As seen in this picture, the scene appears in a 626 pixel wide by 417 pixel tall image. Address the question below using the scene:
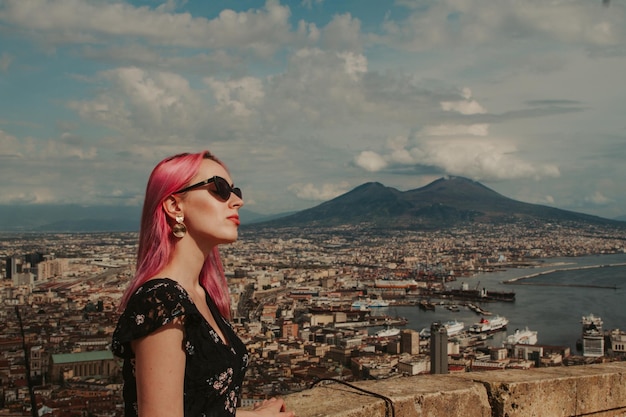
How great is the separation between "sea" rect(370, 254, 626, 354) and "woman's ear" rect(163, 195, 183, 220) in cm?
1770

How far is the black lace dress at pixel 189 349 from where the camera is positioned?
832 millimetres

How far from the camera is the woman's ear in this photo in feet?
3.16

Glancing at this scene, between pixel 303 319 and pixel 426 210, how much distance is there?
73.9m

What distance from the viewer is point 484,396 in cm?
168

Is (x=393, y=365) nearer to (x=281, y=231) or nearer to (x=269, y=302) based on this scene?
(x=269, y=302)

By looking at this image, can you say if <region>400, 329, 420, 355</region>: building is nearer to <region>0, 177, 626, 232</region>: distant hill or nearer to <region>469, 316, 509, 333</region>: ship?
<region>469, 316, 509, 333</region>: ship

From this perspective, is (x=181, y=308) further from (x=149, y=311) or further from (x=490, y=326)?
(x=490, y=326)

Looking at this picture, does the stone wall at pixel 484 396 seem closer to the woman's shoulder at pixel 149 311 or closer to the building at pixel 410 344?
the woman's shoulder at pixel 149 311

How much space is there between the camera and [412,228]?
86.2 meters

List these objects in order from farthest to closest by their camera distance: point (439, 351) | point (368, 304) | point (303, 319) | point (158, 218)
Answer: point (368, 304) → point (303, 319) → point (439, 351) → point (158, 218)

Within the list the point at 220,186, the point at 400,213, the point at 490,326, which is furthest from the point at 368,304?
the point at 400,213

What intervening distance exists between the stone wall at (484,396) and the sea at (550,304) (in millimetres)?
16383

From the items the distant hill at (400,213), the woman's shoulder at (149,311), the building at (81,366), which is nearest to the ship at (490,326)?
the building at (81,366)

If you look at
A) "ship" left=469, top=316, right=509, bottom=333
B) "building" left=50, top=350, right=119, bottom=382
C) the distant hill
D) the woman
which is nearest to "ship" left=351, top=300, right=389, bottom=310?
"ship" left=469, top=316, right=509, bottom=333
